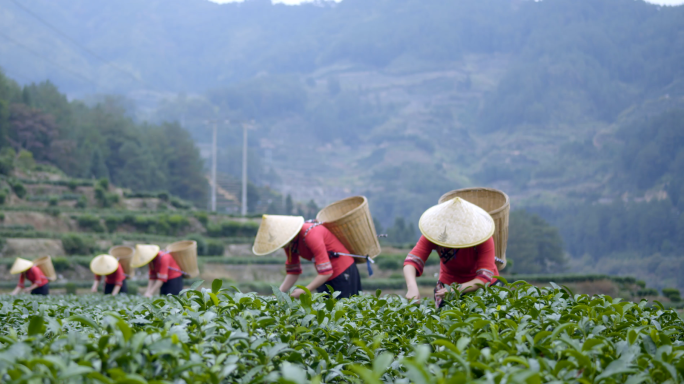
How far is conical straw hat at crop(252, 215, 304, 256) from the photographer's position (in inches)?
176

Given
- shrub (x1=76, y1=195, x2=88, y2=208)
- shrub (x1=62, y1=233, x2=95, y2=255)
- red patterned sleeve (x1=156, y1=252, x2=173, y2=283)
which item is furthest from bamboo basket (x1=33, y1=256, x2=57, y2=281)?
shrub (x1=76, y1=195, x2=88, y2=208)

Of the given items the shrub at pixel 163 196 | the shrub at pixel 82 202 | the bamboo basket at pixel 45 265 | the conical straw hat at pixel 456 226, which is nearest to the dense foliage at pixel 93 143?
the shrub at pixel 163 196

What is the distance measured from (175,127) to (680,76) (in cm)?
7930

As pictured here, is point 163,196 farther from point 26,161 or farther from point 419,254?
point 419,254

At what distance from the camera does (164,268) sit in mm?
7887

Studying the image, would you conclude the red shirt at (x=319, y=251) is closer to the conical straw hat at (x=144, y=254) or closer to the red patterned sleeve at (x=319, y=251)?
the red patterned sleeve at (x=319, y=251)

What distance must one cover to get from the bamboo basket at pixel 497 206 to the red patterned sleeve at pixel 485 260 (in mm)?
561

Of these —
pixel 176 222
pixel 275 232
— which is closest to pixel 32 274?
pixel 275 232

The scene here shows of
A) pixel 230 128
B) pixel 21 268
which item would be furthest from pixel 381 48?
pixel 21 268

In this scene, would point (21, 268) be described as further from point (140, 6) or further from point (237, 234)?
point (140, 6)

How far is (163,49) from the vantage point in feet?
558

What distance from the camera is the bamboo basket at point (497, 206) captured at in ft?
13.4

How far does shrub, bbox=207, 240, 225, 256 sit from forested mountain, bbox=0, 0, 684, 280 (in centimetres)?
4019

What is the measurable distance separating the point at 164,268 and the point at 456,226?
18.2 feet
